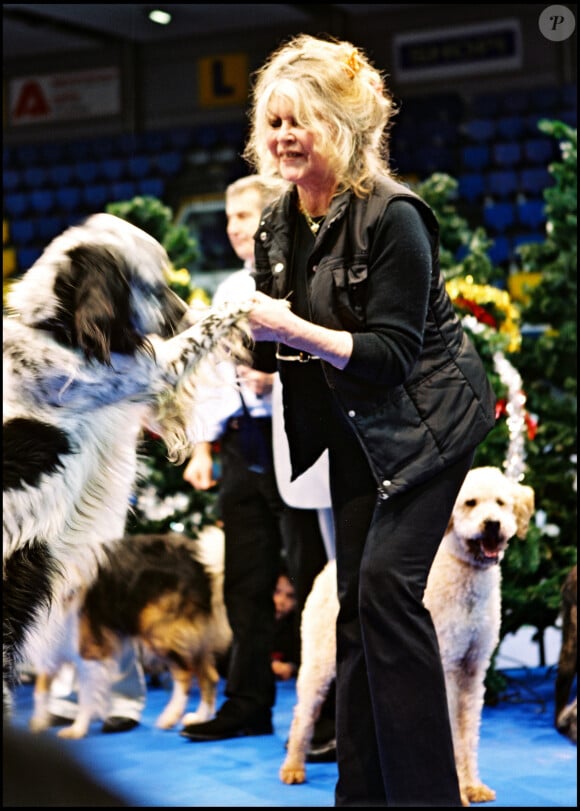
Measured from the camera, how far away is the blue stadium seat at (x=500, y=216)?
482 inches

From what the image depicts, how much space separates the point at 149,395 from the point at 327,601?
136 cm

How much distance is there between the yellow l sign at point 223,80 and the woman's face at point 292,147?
41.3 ft

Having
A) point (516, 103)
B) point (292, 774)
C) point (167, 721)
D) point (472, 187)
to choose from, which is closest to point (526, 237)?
point (472, 187)

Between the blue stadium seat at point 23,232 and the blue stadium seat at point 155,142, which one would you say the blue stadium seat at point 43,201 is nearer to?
the blue stadium seat at point 23,232

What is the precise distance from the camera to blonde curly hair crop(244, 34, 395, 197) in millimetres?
2281

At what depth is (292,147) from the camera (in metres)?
2.30

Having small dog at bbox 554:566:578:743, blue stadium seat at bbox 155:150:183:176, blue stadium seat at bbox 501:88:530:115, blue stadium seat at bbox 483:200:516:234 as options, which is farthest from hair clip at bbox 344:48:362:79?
blue stadium seat at bbox 155:150:183:176

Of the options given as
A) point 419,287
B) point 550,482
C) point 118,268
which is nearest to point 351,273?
point 419,287

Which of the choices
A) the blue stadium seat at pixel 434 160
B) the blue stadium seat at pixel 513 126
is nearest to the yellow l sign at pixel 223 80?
the blue stadium seat at pixel 434 160

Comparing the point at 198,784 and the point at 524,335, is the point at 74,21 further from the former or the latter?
the point at 198,784

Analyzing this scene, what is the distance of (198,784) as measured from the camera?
10.4 ft

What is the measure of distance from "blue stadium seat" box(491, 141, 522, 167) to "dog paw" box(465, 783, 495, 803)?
34.4ft

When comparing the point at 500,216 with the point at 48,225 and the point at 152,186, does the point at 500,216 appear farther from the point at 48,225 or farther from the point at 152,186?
the point at 48,225

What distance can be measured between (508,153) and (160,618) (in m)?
9.60
